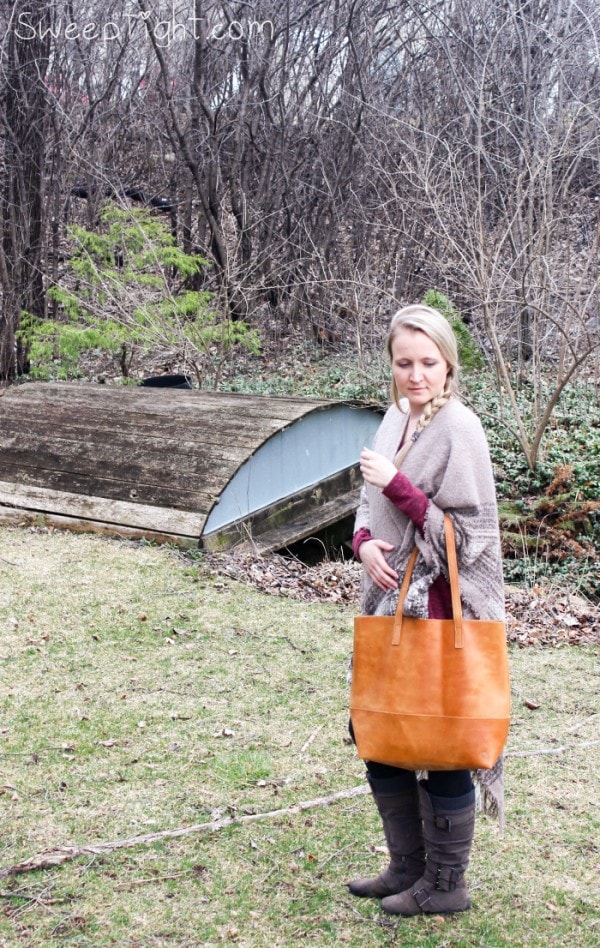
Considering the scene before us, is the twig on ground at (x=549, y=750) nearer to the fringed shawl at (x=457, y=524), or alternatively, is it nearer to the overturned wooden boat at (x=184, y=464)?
the fringed shawl at (x=457, y=524)

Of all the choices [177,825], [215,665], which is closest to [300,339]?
[215,665]

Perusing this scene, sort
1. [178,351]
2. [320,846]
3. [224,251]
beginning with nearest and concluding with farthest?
[320,846] → [178,351] → [224,251]

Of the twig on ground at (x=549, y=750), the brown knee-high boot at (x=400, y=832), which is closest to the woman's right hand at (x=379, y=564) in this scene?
the brown knee-high boot at (x=400, y=832)

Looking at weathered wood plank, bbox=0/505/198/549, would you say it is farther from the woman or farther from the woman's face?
the woman's face

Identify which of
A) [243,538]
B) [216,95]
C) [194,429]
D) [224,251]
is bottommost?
[243,538]

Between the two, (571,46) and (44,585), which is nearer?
(44,585)

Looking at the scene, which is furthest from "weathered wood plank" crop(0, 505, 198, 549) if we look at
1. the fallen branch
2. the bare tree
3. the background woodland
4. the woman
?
the bare tree

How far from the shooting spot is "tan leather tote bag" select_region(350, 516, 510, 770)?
2.54 metres

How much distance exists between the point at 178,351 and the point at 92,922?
31.1ft

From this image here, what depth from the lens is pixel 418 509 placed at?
8.58 ft

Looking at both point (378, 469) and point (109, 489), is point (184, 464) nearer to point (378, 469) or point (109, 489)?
point (109, 489)

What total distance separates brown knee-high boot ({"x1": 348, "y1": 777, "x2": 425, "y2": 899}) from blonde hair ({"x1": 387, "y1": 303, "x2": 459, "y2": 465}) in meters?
1.00

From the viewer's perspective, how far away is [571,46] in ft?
41.7

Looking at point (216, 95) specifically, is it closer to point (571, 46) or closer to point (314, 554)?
point (571, 46)
